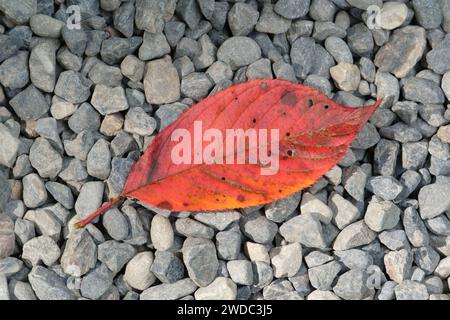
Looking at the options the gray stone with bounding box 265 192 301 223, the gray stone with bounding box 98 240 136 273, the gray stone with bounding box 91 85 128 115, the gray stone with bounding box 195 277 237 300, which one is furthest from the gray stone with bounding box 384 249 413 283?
the gray stone with bounding box 91 85 128 115

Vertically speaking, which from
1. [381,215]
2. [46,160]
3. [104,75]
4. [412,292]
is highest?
[104,75]

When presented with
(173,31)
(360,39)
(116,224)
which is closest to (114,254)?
(116,224)

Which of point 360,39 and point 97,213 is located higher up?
point 360,39

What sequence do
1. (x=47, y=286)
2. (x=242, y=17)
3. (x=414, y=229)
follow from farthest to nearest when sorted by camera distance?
(x=242, y=17) → (x=414, y=229) → (x=47, y=286)

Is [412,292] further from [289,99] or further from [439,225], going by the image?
[289,99]

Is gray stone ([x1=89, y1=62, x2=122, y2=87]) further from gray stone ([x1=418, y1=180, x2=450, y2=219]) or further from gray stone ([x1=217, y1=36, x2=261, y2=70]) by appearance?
gray stone ([x1=418, y1=180, x2=450, y2=219])

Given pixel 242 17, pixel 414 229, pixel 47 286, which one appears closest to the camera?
pixel 47 286

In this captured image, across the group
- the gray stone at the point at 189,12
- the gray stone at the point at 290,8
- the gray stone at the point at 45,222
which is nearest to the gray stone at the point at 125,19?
the gray stone at the point at 189,12

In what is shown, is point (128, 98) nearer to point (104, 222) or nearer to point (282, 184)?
point (104, 222)
